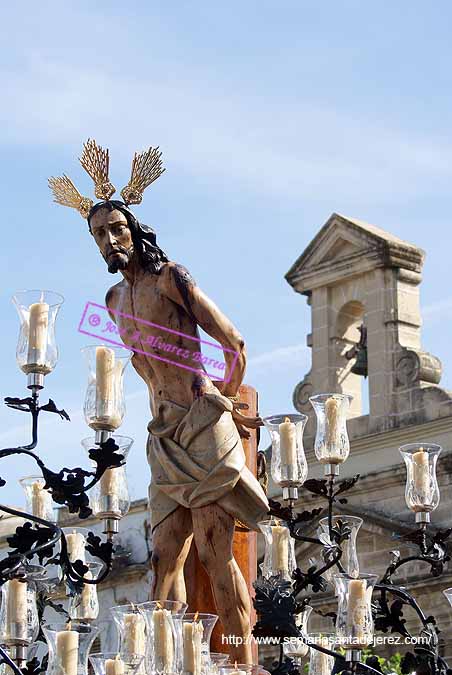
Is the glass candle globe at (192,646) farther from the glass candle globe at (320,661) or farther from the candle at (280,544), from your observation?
the glass candle globe at (320,661)

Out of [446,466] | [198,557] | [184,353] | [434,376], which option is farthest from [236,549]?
[434,376]

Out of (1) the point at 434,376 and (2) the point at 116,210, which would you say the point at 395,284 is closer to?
(1) the point at 434,376

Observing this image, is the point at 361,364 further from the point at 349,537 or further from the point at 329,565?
the point at 329,565

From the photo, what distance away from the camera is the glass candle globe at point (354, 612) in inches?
394

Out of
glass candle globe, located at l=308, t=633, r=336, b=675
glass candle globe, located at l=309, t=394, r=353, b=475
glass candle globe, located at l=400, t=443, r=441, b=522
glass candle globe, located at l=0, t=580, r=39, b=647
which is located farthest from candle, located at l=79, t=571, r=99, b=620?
glass candle globe, located at l=0, t=580, r=39, b=647

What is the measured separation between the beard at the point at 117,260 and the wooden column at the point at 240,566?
101 cm

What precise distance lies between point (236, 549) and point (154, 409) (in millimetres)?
855

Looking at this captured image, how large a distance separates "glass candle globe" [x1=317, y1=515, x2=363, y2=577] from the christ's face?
5.50 ft

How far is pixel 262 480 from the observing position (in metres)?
11.8

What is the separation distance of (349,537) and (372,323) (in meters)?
14.3

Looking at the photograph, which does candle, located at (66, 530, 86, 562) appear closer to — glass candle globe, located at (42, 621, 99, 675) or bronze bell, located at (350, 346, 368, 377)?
glass candle globe, located at (42, 621, 99, 675)

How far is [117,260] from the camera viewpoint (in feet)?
35.7

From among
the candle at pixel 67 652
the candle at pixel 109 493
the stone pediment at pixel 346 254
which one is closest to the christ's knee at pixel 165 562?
the candle at pixel 109 493

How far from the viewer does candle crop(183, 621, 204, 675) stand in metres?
9.30
